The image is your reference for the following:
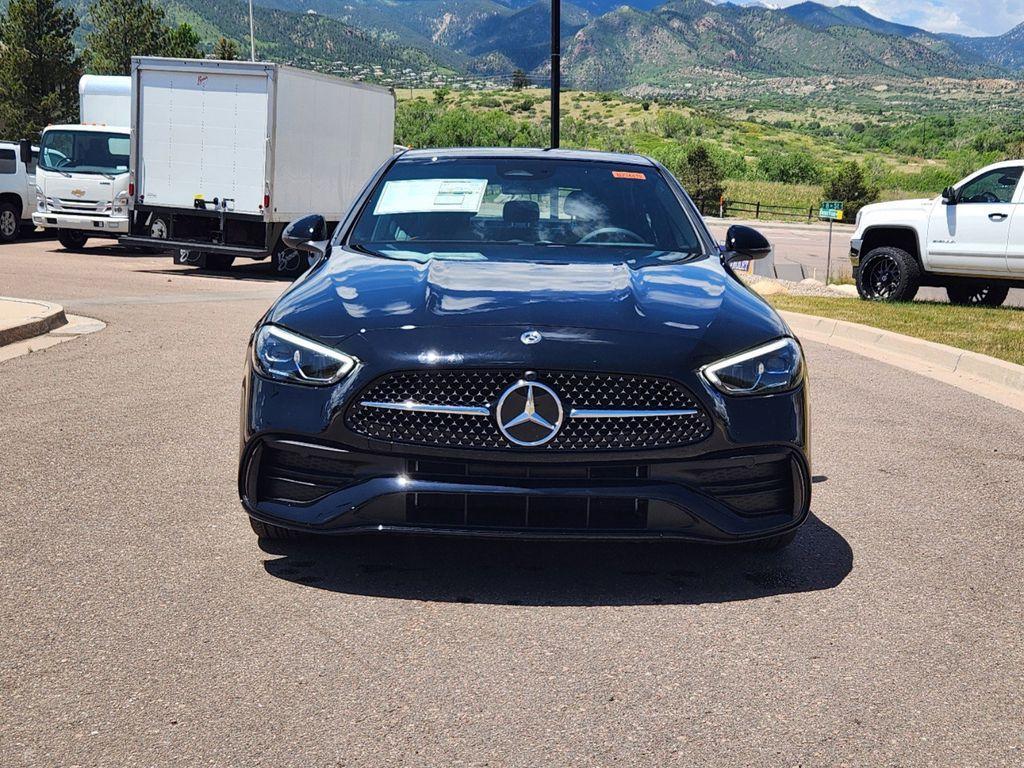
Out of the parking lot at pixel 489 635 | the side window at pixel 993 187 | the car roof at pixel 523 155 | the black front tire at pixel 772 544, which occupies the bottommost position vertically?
the parking lot at pixel 489 635

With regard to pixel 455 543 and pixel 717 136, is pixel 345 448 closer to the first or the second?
pixel 455 543

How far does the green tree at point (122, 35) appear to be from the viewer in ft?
178

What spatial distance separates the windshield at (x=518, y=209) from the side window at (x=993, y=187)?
10.6m

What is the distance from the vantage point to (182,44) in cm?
5581

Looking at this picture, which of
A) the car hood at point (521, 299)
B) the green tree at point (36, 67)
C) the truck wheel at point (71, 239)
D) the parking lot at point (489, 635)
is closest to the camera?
the parking lot at point (489, 635)

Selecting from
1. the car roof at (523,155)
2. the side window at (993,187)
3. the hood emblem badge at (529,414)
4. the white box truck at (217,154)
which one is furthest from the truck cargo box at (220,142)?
the hood emblem badge at (529,414)

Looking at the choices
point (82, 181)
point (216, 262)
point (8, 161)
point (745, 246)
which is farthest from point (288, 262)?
point (745, 246)

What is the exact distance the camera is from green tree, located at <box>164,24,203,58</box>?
177ft

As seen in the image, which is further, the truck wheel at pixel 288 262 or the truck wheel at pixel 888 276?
the truck wheel at pixel 288 262

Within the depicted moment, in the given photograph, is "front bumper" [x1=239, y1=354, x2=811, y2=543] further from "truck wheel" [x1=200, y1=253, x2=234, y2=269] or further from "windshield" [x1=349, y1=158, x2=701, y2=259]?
"truck wheel" [x1=200, y1=253, x2=234, y2=269]

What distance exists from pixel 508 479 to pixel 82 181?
19.6 m

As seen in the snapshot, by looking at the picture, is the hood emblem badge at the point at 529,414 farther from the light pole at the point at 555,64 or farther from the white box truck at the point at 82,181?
the white box truck at the point at 82,181

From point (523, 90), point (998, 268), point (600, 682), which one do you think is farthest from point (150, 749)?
point (523, 90)

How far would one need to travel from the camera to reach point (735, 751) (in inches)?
121
